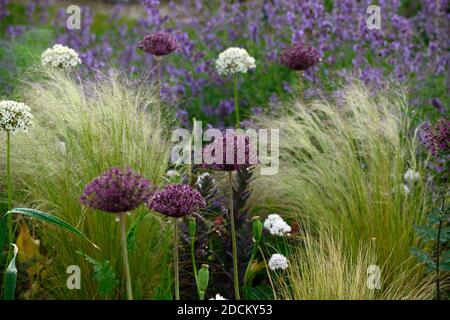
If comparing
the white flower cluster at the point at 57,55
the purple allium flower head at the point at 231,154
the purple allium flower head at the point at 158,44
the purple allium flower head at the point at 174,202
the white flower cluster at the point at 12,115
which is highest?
the purple allium flower head at the point at 158,44

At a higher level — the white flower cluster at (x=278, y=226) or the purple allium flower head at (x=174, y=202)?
the purple allium flower head at (x=174, y=202)

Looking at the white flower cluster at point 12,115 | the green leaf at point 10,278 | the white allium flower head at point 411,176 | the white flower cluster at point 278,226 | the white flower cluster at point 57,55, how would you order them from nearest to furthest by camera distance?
1. the green leaf at point 10,278
2. the white flower cluster at point 12,115
3. the white flower cluster at point 278,226
4. the white allium flower head at point 411,176
5. the white flower cluster at point 57,55

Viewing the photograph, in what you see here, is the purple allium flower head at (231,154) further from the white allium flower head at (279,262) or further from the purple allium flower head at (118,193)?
the white allium flower head at (279,262)

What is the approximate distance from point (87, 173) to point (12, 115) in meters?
0.59

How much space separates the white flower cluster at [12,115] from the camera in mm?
2777

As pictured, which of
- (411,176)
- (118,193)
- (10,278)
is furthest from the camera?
(411,176)

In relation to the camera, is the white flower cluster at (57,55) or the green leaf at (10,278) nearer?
the green leaf at (10,278)

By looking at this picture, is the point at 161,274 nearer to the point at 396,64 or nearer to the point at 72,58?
the point at 72,58

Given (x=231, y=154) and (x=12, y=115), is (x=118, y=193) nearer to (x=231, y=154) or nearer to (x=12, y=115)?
(x=231, y=154)

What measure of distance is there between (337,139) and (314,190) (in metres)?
0.36

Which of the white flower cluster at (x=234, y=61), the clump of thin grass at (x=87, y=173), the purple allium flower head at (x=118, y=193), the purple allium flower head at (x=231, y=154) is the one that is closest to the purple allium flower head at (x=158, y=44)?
the white flower cluster at (x=234, y=61)

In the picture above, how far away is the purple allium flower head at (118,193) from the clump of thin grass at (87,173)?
3.25 ft

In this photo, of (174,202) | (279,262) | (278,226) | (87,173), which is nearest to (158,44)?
(87,173)

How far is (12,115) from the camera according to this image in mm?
2793
